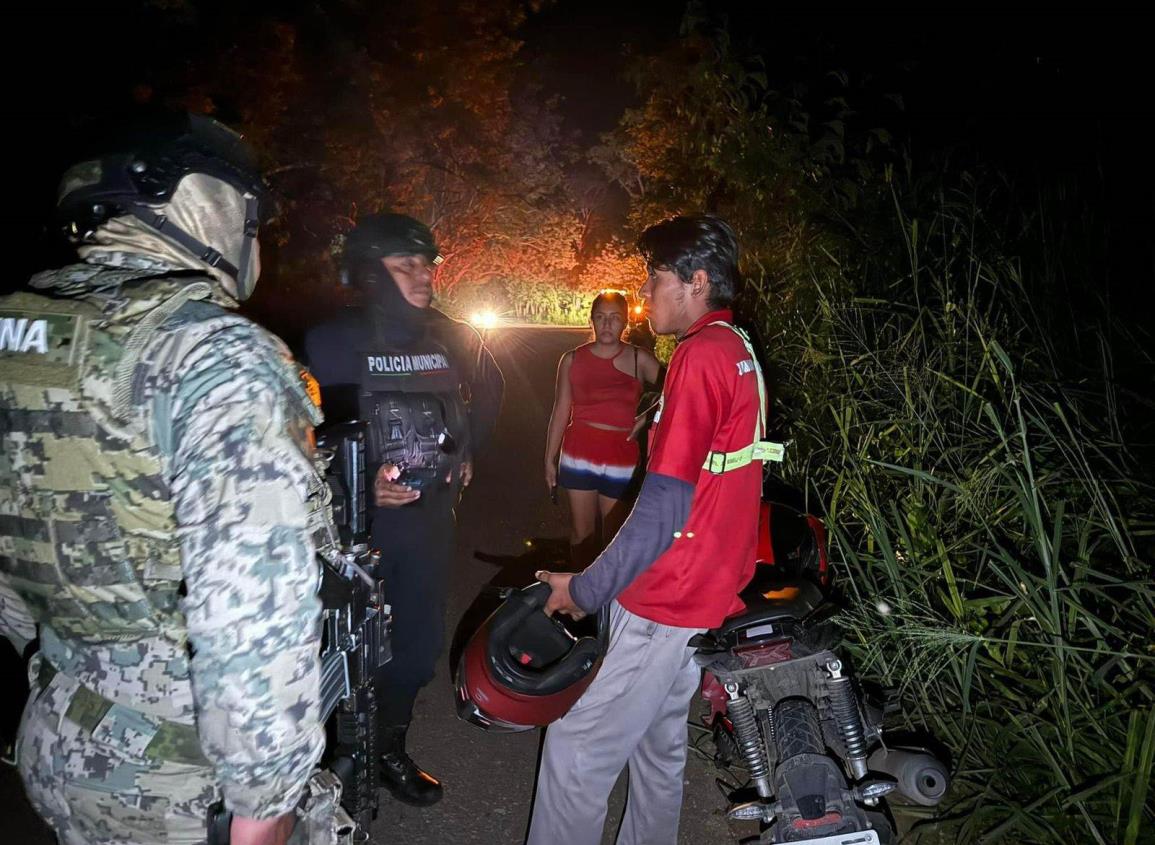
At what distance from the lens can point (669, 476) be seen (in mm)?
2146

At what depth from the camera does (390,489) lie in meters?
2.99

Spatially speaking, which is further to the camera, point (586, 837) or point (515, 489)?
point (515, 489)

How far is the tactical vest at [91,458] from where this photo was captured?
129cm

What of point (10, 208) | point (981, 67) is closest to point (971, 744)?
point (981, 67)

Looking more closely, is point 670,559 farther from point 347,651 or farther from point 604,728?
point 347,651

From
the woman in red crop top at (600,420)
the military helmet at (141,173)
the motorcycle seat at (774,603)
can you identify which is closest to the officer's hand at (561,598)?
the motorcycle seat at (774,603)

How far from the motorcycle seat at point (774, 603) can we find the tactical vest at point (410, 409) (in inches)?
54.3

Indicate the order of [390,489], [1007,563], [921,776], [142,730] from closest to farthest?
[142,730], [1007,563], [921,776], [390,489]

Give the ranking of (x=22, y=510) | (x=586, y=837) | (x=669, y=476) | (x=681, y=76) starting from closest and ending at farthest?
(x=22, y=510)
(x=669, y=476)
(x=586, y=837)
(x=681, y=76)

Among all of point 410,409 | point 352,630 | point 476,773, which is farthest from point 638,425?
point 352,630

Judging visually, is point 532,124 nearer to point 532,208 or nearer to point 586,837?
point 532,208

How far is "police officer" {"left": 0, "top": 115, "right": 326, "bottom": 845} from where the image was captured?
121cm

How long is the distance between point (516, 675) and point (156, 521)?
1.23 metres

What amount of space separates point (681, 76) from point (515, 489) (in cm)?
467
